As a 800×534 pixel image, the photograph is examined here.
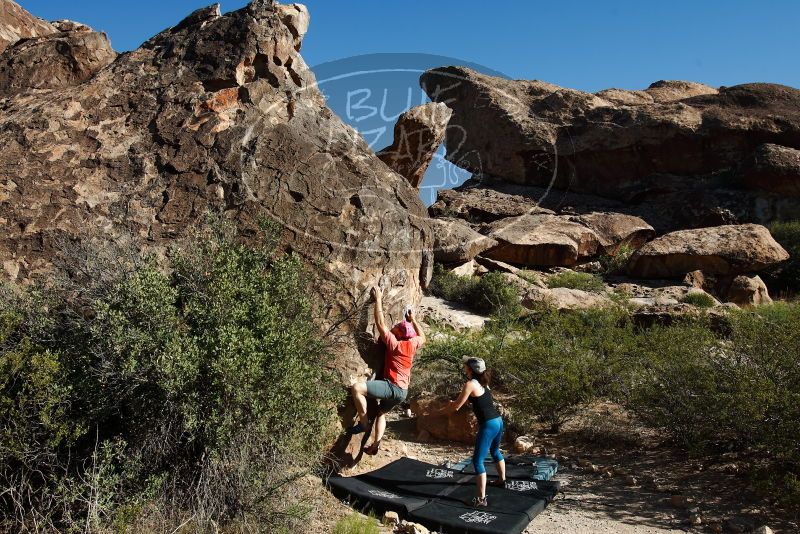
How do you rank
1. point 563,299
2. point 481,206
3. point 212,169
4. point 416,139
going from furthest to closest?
point 481,206 → point 416,139 → point 563,299 → point 212,169

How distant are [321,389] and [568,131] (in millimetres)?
20098

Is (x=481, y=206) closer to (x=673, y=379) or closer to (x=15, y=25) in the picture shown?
(x=15, y=25)

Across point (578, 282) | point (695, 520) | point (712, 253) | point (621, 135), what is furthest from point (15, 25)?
point (621, 135)

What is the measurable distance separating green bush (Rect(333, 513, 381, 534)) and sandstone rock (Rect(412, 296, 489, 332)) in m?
7.98

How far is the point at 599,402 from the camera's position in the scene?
7918mm

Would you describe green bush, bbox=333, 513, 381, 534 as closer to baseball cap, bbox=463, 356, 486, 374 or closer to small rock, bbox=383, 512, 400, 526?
small rock, bbox=383, 512, 400, 526

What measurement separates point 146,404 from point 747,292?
15.7 metres

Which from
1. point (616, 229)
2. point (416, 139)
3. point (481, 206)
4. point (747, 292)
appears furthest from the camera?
point (481, 206)

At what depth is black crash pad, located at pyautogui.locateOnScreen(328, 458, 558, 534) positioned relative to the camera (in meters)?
4.57

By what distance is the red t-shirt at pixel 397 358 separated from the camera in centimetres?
537

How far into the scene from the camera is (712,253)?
1730 centimetres

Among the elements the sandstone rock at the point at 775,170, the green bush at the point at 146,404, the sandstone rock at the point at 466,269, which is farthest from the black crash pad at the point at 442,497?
the sandstone rock at the point at 775,170

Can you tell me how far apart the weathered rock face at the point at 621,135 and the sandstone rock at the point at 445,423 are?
1629 cm

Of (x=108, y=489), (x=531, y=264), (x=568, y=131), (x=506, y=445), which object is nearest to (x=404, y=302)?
(x=506, y=445)
